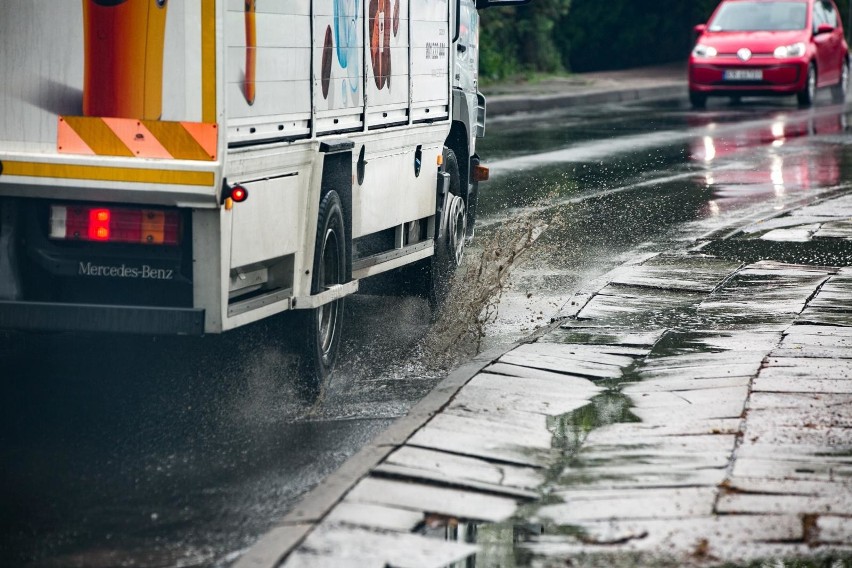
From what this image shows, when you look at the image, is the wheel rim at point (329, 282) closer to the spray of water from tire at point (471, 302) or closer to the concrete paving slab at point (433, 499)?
the spray of water from tire at point (471, 302)

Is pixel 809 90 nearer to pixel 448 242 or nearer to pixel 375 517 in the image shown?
pixel 448 242

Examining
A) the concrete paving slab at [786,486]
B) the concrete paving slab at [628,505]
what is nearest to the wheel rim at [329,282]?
the concrete paving slab at [628,505]

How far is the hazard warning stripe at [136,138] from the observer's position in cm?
605

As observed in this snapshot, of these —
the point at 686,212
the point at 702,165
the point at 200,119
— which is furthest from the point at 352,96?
the point at 702,165

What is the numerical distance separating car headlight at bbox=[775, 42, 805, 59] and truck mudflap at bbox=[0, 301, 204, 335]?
2058cm

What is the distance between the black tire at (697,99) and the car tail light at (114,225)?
20.5 meters

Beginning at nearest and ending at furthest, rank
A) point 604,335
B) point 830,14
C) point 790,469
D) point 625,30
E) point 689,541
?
point 689,541
point 790,469
point 604,335
point 830,14
point 625,30

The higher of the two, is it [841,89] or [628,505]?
[841,89]

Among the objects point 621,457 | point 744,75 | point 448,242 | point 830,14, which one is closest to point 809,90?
point 744,75

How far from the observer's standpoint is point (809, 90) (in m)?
26.0

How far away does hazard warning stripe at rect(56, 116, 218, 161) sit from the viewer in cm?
605

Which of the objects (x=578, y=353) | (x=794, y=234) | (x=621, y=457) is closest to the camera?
(x=621, y=457)

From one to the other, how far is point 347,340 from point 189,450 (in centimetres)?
240

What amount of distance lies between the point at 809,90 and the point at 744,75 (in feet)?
4.62
